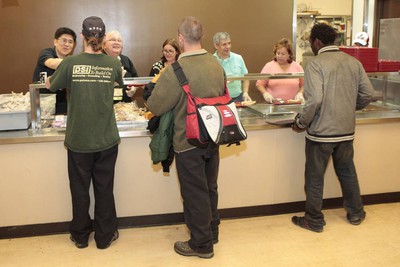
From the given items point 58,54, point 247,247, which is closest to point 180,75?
point 247,247

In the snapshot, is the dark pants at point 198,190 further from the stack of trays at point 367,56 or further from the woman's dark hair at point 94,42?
the stack of trays at point 367,56

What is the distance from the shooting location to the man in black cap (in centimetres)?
273

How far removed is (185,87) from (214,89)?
0.64 ft

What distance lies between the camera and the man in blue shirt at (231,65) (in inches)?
167

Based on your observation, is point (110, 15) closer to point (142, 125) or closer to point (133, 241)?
point (142, 125)

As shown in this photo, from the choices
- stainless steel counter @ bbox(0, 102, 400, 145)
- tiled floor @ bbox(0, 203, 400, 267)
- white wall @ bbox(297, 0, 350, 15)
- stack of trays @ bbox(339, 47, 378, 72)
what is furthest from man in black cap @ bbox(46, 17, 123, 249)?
white wall @ bbox(297, 0, 350, 15)

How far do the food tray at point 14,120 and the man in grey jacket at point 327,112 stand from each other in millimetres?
1944

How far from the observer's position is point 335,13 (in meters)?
7.04

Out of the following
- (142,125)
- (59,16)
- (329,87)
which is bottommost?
(142,125)

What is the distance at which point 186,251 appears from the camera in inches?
115

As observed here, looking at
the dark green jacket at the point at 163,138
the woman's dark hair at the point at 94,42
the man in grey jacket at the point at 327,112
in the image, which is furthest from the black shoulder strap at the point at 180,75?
the man in grey jacket at the point at 327,112

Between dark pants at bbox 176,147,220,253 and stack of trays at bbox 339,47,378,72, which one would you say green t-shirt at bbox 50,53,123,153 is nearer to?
dark pants at bbox 176,147,220,253

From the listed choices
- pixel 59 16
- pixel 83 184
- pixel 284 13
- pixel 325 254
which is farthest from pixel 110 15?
pixel 325 254

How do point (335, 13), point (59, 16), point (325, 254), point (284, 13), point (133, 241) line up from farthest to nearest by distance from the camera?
point (335, 13)
point (284, 13)
point (59, 16)
point (133, 241)
point (325, 254)
